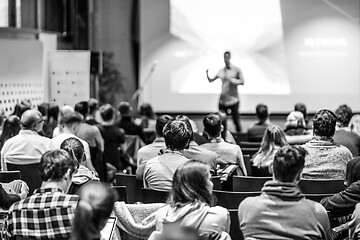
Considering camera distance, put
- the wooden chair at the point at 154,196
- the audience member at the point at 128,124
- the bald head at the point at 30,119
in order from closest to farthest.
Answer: the wooden chair at the point at 154,196 < the bald head at the point at 30,119 < the audience member at the point at 128,124

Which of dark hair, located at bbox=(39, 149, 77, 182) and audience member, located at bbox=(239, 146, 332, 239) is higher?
dark hair, located at bbox=(39, 149, 77, 182)

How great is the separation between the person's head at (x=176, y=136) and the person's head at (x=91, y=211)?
2.21m

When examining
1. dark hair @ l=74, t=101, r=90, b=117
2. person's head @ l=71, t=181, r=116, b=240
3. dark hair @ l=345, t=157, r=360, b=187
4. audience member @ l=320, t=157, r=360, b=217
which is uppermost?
dark hair @ l=74, t=101, r=90, b=117

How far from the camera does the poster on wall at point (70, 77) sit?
34.8 feet

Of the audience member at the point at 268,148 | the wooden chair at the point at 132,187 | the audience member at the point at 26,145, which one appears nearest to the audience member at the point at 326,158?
the audience member at the point at 268,148

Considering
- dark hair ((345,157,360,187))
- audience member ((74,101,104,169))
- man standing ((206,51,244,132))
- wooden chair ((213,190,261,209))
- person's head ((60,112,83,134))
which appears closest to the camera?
dark hair ((345,157,360,187))

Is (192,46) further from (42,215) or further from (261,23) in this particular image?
(42,215)

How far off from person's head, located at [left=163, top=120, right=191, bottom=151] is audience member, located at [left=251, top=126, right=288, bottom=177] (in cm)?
128

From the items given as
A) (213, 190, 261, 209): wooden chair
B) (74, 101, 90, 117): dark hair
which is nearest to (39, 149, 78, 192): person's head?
(213, 190, 261, 209): wooden chair

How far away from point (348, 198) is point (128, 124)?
5298 millimetres

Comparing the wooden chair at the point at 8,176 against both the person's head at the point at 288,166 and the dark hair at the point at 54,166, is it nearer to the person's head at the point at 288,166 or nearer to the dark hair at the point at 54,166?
the dark hair at the point at 54,166

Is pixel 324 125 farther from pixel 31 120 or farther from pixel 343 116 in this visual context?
pixel 31 120

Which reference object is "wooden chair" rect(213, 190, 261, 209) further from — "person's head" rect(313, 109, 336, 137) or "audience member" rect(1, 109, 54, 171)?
"audience member" rect(1, 109, 54, 171)

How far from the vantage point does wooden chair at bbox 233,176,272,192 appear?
497cm
